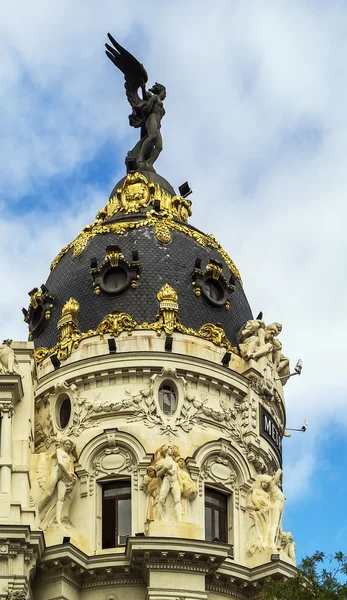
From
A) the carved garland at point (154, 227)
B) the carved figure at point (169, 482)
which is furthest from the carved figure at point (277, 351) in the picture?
the carved figure at point (169, 482)

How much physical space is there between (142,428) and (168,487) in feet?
8.57

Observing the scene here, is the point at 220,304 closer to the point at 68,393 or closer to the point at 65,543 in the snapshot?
the point at 68,393

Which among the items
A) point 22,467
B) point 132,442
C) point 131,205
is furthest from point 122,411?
point 131,205

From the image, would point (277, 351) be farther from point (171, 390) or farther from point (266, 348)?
point (171, 390)

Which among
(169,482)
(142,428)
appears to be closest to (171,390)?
(142,428)

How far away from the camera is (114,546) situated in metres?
50.4

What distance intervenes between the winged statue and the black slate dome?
268 centimetres

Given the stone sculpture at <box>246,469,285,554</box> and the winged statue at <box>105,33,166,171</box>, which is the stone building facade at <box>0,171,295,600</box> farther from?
the winged statue at <box>105,33,166,171</box>

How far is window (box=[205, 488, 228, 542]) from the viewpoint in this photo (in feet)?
169

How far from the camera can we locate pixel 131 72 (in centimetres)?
6325

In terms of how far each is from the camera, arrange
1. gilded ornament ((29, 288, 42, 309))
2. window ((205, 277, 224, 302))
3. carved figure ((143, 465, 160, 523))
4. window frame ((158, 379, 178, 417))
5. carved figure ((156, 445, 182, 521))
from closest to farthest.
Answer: carved figure ((156, 445, 182, 521))
carved figure ((143, 465, 160, 523))
window frame ((158, 379, 178, 417))
window ((205, 277, 224, 302))
gilded ornament ((29, 288, 42, 309))

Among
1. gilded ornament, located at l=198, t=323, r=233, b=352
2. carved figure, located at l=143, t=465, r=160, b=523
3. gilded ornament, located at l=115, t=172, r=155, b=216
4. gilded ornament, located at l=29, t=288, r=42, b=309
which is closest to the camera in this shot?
carved figure, located at l=143, t=465, r=160, b=523

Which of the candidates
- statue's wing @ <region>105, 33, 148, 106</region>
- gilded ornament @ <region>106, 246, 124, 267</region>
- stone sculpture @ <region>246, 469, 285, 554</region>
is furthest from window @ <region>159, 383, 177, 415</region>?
statue's wing @ <region>105, 33, 148, 106</region>

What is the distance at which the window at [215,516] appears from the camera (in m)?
51.5
